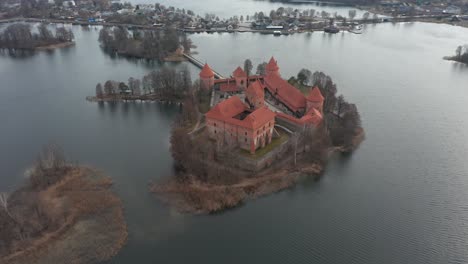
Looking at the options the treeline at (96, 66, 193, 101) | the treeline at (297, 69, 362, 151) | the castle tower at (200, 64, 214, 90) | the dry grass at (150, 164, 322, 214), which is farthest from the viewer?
the treeline at (96, 66, 193, 101)

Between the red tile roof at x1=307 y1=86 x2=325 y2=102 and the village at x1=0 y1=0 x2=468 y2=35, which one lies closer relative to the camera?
the red tile roof at x1=307 y1=86 x2=325 y2=102

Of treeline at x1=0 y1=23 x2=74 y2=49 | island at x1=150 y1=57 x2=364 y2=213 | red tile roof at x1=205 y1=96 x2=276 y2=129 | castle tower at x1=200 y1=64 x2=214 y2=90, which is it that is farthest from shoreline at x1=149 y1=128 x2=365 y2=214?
treeline at x1=0 y1=23 x2=74 y2=49

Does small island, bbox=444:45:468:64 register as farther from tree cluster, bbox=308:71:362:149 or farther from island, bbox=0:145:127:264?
island, bbox=0:145:127:264

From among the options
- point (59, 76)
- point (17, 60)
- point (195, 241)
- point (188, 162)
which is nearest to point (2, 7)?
point (17, 60)

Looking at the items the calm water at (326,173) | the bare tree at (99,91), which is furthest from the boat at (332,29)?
the bare tree at (99,91)

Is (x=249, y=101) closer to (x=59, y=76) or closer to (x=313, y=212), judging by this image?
(x=313, y=212)

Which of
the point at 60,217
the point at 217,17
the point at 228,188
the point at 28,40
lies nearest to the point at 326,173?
the point at 228,188

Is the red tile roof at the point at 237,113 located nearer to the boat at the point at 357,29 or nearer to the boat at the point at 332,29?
the boat at the point at 332,29
